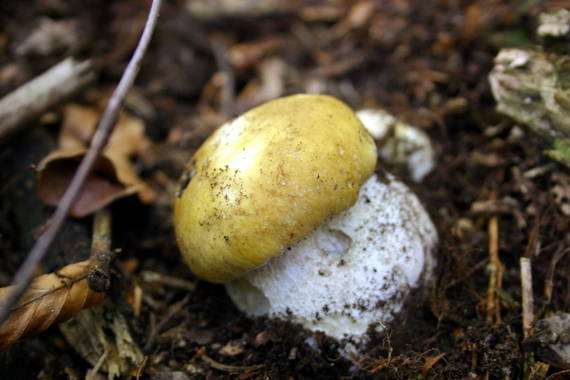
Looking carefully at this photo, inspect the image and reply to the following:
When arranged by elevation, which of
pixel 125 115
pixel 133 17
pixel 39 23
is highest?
pixel 39 23

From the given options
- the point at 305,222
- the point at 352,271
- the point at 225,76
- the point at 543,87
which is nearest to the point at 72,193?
the point at 305,222

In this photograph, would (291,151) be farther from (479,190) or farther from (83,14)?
(83,14)

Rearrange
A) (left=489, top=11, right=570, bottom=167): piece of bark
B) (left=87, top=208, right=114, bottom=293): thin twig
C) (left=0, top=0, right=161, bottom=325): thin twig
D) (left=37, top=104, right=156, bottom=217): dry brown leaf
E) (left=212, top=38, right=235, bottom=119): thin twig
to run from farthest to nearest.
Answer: (left=212, top=38, right=235, bottom=119): thin twig
(left=37, top=104, right=156, bottom=217): dry brown leaf
(left=489, top=11, right=570, bottom=167): piece of bark
(left=87, top=208, right=114, bottom=293): thin twig
(left=0, top=0, right=161, bottom=325): thin twig

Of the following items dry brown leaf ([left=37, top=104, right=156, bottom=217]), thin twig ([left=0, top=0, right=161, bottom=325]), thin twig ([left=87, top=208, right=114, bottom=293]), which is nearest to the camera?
thin twig ([left=0, top=0, right=161, bottom=325])

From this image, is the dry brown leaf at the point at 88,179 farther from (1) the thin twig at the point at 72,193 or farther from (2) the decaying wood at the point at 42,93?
(1) the thin twig at the point at 72,193

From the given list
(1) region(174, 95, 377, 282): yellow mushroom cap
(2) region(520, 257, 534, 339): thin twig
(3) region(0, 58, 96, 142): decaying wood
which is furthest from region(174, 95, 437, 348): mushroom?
(3) region(0, 58, 96, 142): decaying wood

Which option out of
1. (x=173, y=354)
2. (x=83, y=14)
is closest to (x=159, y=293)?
(x=173, y=354)

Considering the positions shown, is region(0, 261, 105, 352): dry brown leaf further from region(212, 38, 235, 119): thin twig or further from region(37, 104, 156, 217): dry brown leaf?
region(212, 38, 235, 119): thin twig
